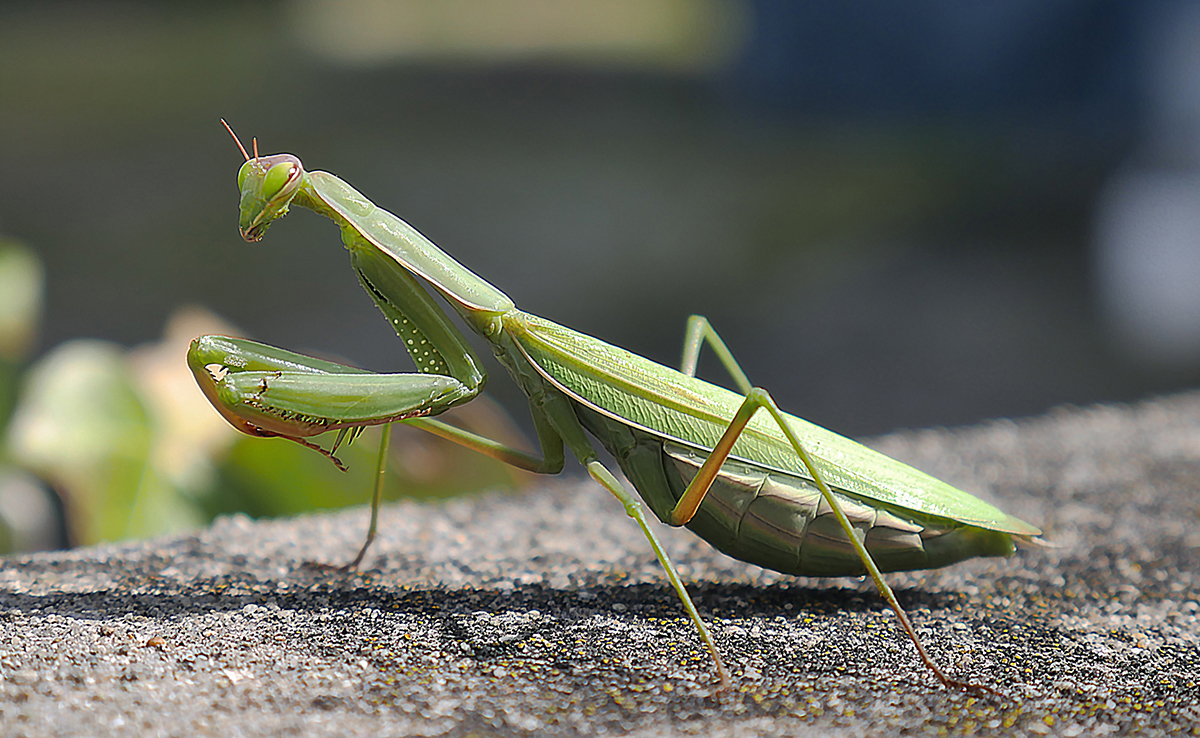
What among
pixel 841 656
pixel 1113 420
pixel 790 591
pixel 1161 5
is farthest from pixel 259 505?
pixel 1161 5

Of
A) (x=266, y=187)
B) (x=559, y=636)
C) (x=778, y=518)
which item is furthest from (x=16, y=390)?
(x=778, y=518)

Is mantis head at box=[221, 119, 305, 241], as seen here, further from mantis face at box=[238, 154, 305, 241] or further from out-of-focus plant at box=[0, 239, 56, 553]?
out-of-focus plant at box=[0, 239, 56, 553]

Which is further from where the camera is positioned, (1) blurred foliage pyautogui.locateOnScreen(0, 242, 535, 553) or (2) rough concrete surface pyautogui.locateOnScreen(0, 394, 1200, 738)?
(1) blurred foliage pyautogui.locateOnScreen(0, 242, 535, 553)

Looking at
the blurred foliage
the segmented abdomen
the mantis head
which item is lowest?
the blurred foliage

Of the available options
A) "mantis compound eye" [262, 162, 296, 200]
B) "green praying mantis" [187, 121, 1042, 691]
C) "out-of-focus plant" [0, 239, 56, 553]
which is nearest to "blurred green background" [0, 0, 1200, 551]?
"out-of-focus plant" [0, 239, 56, 553]

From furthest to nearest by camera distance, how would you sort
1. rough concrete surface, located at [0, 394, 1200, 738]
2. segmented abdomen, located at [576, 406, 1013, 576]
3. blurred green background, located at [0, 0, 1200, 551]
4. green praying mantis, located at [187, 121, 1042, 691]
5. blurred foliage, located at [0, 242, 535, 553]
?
blurred green background, located at [0, 0, 1200, 551] < blurred foliage, located at [0, 242, 535, 553] < segmented abdomen, located at [576, 406, 1013, 576] < green praying mantis, located at [187, 121, 1042, 691] < rough concrete surface, located at [0, 394, 1200, 738]

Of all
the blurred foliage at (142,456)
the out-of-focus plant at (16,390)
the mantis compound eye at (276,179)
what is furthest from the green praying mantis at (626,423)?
the out-of-focus plant at (16,390)

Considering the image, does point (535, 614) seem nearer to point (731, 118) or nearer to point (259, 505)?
point (259, 505)
